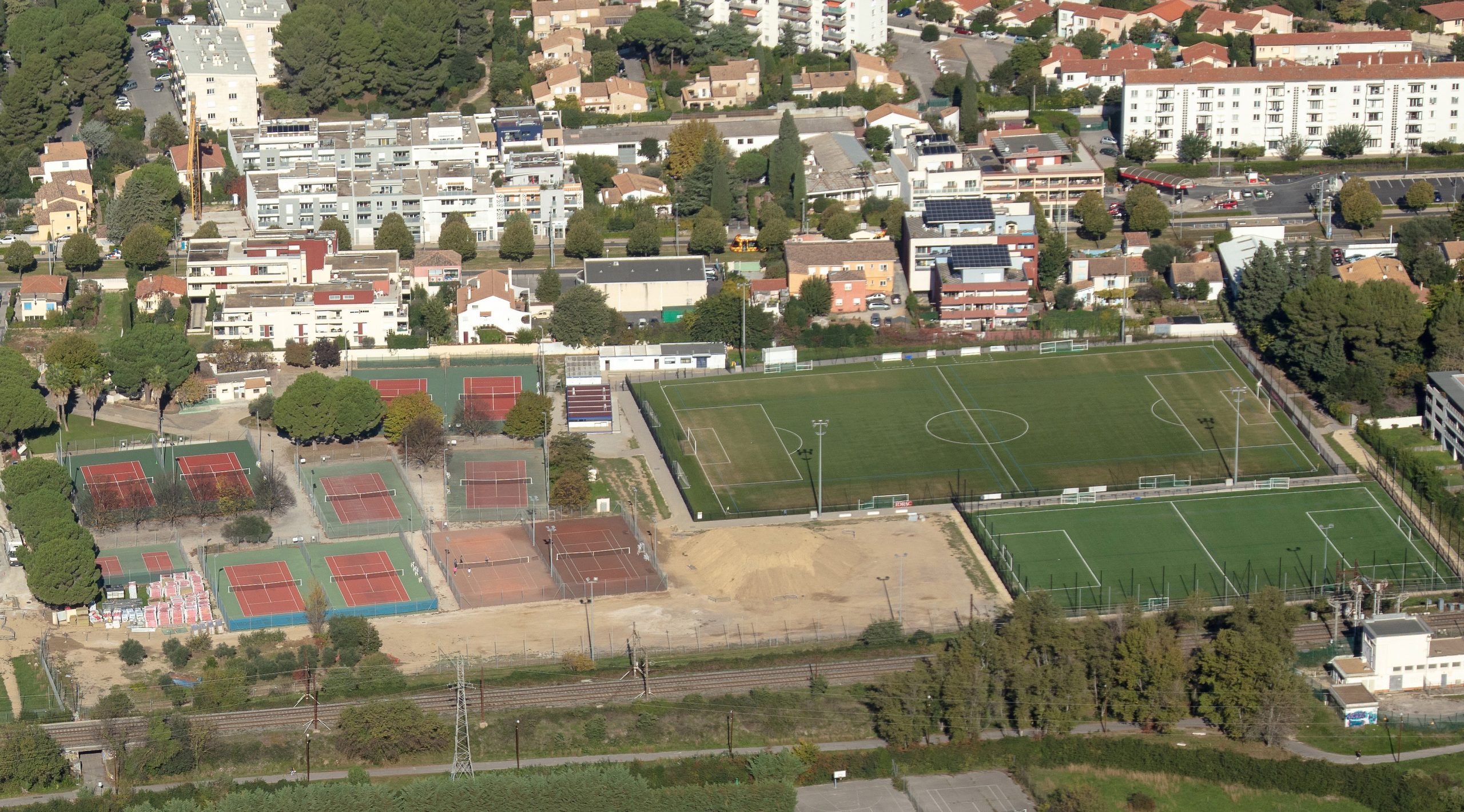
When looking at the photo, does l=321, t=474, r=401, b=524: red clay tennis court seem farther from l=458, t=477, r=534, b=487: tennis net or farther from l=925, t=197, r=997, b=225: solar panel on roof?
l=925, t=197, r=997, b=225: solar panel on roof

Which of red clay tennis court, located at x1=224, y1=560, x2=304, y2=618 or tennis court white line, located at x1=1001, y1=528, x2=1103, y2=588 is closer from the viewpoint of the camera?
red clay tennis court, located at x1=224, y1=560, x2=304, y2=618

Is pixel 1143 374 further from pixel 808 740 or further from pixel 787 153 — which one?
pixel 808 740

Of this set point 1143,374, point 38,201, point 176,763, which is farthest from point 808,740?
point 38,201

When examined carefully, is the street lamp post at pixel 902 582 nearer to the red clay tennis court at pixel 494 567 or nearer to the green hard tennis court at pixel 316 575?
the red clay tennis court at pixel 494 567

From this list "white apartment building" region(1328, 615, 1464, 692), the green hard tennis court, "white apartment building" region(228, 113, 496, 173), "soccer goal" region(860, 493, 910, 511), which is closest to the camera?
"white apartment building" region(1328, 615, 1464, 692)

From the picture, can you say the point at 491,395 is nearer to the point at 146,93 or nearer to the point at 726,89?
the point at 726,89

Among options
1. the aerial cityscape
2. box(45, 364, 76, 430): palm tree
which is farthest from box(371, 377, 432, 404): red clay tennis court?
box(45, 364, 76, 430): palm tree

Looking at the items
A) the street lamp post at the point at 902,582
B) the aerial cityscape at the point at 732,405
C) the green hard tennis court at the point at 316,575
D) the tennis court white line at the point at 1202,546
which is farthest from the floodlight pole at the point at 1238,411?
the green hard tennis court at the point at 316,575
